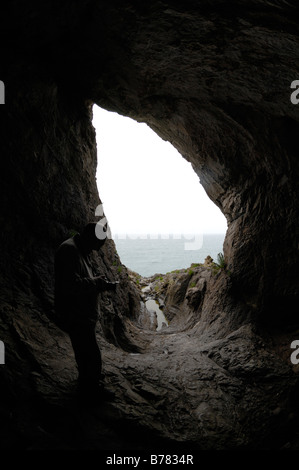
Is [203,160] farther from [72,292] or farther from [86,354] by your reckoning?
→ [86,354]

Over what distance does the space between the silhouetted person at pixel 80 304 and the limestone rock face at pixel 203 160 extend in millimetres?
462

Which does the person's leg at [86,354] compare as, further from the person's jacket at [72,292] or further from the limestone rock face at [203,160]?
the limestone rock face at [203,160]

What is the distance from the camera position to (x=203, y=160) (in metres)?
8.60

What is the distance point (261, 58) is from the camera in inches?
155

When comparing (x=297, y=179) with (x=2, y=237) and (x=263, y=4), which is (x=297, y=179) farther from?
(x=2, y=237)

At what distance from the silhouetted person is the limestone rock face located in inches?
18.2

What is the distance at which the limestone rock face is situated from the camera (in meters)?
3.30

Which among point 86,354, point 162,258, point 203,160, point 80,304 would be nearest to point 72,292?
point 80,304

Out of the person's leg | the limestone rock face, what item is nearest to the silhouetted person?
the person's leg

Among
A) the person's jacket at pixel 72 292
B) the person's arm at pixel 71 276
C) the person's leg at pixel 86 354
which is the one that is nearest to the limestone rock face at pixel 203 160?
the person's leg at pixel 86 354

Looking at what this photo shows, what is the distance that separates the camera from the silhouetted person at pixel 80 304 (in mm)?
3029

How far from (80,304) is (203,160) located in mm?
7270

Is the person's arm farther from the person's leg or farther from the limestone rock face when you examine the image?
the limestone rock face
